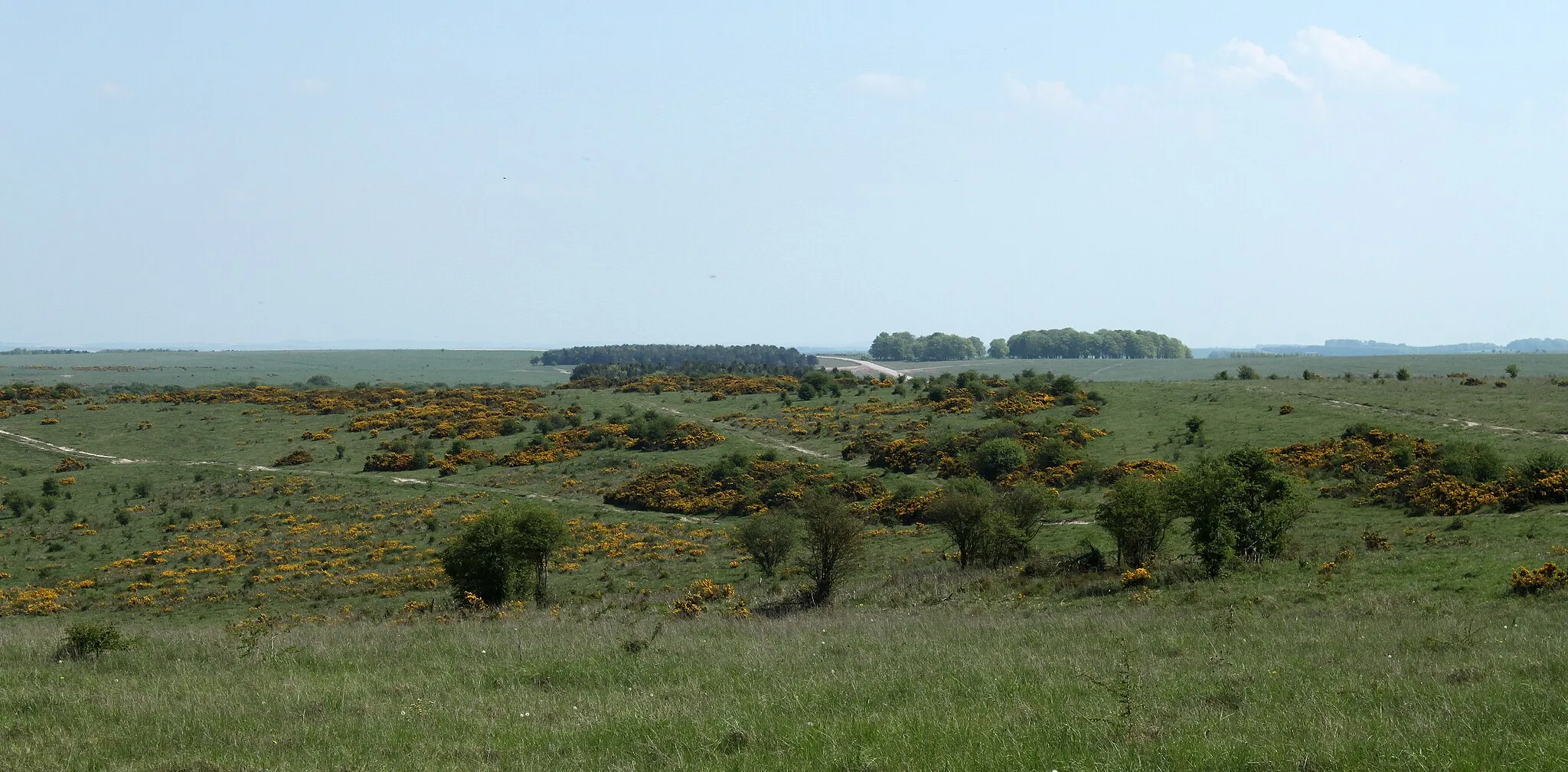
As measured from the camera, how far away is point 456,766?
24.9ft

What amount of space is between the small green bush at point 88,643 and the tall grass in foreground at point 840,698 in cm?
23

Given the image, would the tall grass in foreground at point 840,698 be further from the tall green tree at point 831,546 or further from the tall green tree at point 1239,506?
the tall green tree at point 831,546

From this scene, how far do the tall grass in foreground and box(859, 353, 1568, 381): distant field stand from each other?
73084 millimetres

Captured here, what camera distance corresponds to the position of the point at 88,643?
1359 cm

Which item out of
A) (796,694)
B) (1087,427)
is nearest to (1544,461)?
(1087,427)

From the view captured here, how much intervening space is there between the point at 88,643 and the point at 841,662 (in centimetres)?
1062

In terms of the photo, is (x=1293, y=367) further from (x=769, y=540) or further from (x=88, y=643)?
(x=88, y=643)

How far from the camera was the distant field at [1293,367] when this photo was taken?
300 ft

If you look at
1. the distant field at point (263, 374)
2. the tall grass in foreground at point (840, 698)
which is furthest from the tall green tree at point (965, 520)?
the distant field at point (263, 374)

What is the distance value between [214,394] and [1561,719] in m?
110

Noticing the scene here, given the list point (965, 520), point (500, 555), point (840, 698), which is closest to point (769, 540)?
point (965, 520)

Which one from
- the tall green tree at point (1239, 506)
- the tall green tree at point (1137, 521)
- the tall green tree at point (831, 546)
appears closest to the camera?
the tall green tree at point (1239, 506)

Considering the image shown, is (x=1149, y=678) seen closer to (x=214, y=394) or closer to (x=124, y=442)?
(x=124, y=442)

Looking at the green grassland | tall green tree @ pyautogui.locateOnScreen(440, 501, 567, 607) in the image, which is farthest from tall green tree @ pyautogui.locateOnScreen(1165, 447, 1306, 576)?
tall green tree @ pyautogui.locateOnScreen(440, 501, 567, 607)
